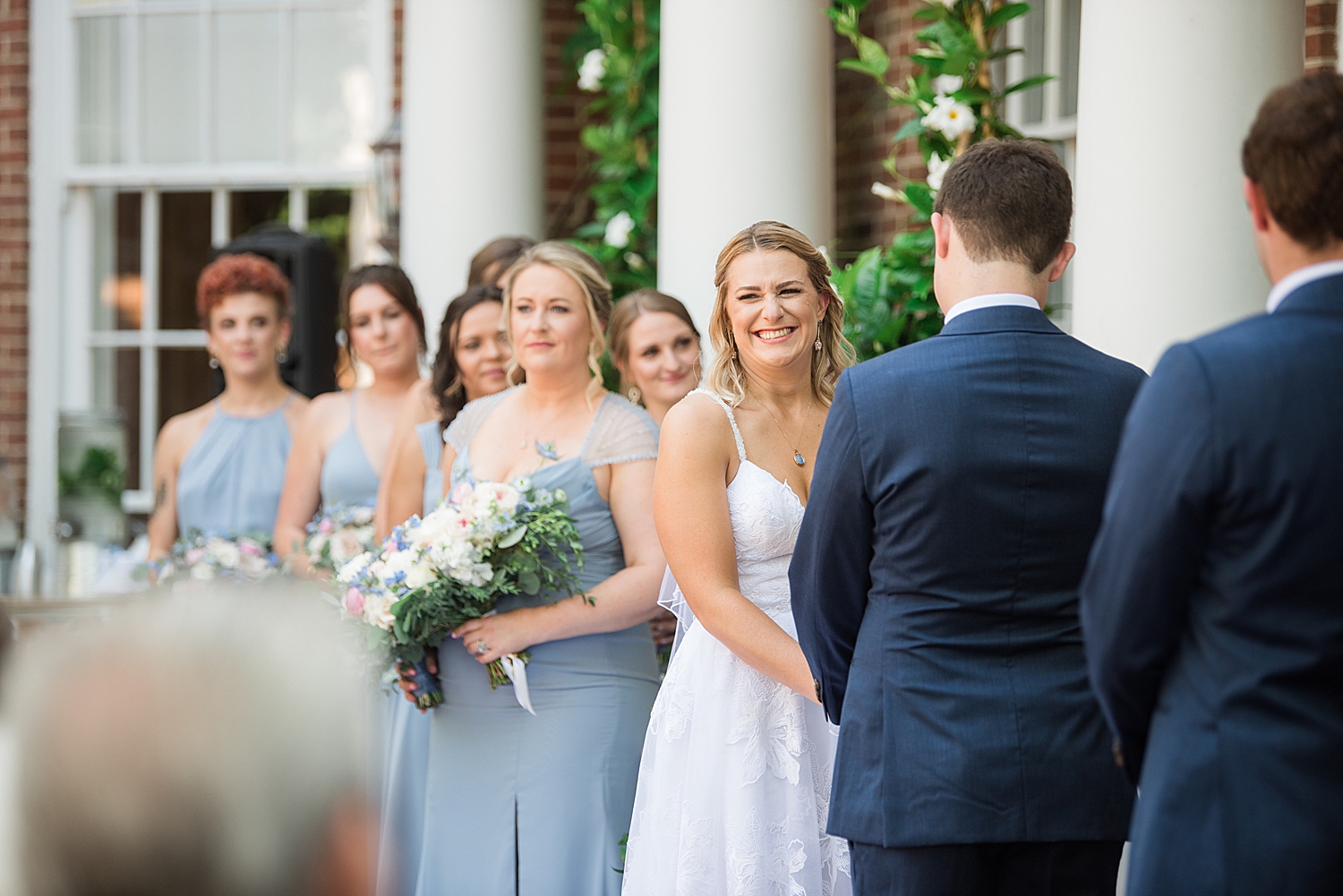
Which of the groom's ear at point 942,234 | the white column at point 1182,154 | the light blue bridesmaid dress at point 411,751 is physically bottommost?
the light blue bridesmaid dress at point 411,751

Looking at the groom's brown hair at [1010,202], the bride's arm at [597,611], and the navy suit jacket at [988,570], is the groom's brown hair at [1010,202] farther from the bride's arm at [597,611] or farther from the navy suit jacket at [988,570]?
the bride's arm at [597,611]

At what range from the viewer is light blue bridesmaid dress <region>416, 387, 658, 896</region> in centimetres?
351

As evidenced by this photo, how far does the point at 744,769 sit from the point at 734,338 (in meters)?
0.95

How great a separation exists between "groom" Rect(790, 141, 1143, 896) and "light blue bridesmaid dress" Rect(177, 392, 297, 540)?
11.3ft

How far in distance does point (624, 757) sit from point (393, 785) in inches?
36.2

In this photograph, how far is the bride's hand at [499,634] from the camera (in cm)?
340

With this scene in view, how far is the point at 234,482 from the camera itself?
512cm

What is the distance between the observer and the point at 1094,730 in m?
2.10

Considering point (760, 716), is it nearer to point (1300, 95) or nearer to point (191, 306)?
point (1300, 95)

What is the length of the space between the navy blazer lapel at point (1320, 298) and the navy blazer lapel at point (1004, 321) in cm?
47

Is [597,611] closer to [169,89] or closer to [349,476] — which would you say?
[349,476]

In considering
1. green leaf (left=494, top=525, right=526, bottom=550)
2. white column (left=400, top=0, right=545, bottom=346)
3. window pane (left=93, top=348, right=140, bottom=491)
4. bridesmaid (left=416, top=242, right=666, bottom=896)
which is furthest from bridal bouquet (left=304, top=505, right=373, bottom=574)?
window pane (left=93, top=348, right=140, bottom=491)

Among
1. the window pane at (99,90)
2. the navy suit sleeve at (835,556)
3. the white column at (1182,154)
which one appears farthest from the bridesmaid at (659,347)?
the window pane at (99,90)

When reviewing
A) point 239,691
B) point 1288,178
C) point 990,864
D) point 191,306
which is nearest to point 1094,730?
point 990,864
